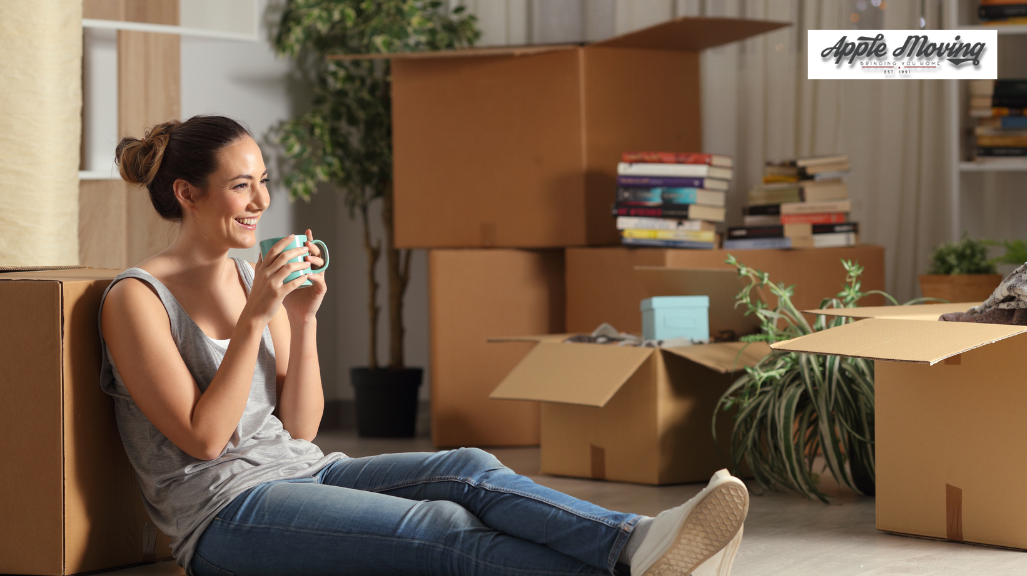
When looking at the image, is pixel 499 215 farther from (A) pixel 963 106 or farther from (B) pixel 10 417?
(B) pixel 10 417

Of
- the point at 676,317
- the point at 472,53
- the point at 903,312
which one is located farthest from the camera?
the point at 472,53

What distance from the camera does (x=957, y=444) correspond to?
175 cm

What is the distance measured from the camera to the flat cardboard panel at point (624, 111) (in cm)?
293

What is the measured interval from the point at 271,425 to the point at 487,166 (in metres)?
1.62

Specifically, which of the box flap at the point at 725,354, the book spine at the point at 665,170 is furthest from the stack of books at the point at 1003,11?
the box flap at the point at 725,354

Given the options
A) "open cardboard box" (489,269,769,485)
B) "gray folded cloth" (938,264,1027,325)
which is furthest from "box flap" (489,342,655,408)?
"gray folded cloth" (938,264,1027,325)

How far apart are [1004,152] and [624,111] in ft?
3.46

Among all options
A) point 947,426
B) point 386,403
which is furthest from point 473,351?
point 947,426

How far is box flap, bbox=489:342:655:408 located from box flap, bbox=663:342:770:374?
0.10 m

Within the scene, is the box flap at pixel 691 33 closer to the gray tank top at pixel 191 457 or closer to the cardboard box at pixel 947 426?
the cardboard box at pixel 947 426

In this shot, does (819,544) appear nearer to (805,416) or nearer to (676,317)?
(805,416)

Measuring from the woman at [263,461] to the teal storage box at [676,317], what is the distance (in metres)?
1.04

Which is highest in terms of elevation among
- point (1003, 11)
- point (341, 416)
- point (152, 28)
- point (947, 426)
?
point (1003, 11)

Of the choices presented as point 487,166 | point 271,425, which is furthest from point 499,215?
point 271,425
